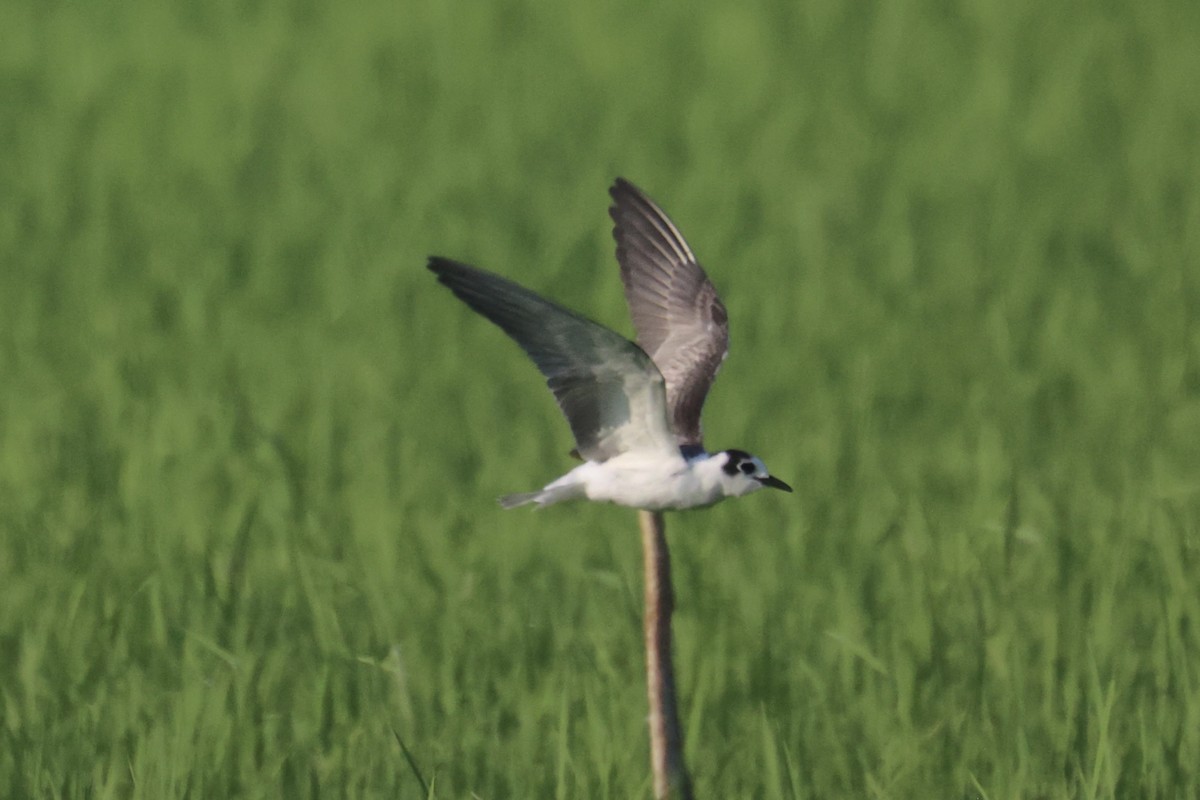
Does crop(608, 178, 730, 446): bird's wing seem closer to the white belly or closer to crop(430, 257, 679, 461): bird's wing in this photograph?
crop(430, 257, 679, 461): bird's wing

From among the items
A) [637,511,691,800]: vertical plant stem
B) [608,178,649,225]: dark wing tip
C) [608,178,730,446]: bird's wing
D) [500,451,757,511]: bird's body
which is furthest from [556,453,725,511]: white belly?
[608,178,649,225]: dark wing tip

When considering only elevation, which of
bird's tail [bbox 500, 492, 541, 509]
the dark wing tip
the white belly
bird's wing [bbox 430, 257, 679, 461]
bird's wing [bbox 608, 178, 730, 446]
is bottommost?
the white belly

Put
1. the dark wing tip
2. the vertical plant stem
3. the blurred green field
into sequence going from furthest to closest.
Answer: the blurred green field, the dark wing tip, the vertical plant stem

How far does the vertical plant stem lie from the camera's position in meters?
3.54

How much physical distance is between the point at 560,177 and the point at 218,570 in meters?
5.02

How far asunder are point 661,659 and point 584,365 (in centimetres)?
47

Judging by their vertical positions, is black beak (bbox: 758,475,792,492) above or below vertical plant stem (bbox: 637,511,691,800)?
above

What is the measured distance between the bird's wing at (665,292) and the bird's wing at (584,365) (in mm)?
499

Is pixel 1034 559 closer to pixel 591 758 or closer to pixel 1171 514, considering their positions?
pixel 1171 514

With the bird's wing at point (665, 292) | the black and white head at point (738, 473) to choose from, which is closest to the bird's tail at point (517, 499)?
the black and white head at point (738, 473)

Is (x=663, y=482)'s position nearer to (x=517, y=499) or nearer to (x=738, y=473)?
(x=738, y=473)

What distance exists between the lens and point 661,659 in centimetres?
355

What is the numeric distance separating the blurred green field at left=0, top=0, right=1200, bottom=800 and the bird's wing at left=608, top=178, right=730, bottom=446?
30.8 inches

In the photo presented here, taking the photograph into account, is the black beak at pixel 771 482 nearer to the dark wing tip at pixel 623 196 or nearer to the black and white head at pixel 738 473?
the black and white head at pixel 738 473
